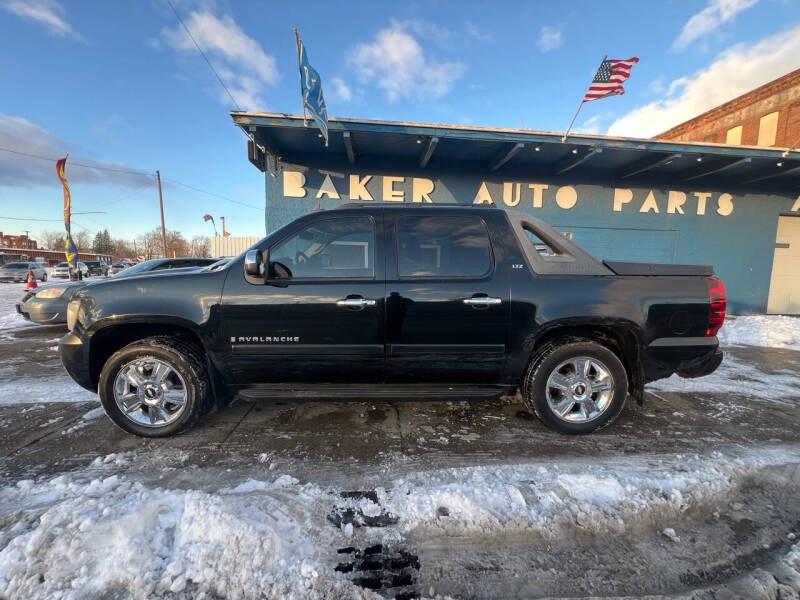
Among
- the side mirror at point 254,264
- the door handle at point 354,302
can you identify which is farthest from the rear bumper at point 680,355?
the side mirror at point 254,264

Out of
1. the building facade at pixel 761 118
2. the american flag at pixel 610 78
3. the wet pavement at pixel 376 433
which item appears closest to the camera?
the wet pavement at pixel 376 433

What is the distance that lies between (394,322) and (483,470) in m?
1.26

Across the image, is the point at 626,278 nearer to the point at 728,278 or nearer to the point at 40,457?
the point at 40,457

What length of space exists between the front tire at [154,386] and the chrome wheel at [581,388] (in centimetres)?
298

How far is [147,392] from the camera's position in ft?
9.27

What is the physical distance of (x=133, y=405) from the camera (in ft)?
9.23

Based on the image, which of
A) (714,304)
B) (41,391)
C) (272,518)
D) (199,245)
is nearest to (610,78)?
(714,304)

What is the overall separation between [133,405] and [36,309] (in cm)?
530

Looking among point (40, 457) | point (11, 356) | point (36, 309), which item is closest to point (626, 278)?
point (40, 457)

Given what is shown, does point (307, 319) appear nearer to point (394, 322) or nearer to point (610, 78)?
point (394, 322)

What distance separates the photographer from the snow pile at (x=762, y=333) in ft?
21.8

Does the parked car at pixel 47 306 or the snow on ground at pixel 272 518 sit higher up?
the parked car at pixel 47 306

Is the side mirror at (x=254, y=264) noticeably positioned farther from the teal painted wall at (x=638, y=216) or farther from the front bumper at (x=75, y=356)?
the teal painted wall at (x=638, y=216)

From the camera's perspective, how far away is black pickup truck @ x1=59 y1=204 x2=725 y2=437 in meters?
2.73
